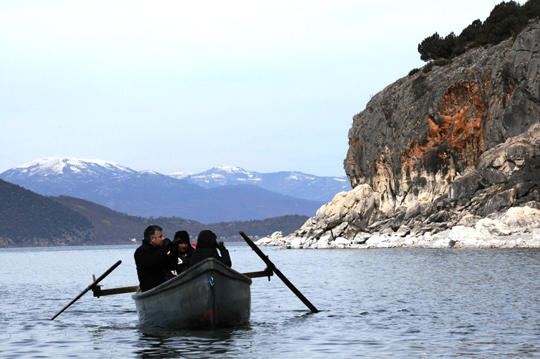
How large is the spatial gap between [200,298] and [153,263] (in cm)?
165

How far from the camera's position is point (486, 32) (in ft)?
360

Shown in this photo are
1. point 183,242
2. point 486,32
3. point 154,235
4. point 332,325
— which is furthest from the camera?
point 486,32

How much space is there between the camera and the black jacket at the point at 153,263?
20.0 meters

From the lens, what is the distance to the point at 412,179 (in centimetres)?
10269

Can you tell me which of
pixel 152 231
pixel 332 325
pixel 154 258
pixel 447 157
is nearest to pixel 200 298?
pixel 154 258

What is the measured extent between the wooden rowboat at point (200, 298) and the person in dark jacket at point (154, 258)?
491 millimetres

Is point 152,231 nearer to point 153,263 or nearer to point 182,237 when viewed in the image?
point 153,263

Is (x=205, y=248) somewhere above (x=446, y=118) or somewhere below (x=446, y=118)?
below

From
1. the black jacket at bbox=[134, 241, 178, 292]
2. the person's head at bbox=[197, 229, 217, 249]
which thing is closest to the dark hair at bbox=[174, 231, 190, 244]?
Result: the black jacket at bbox=[134, 241, 178, 292]

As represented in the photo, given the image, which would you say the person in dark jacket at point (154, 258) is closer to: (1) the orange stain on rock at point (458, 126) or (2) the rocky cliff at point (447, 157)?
(2) the rocky cliff at point (447, 157)

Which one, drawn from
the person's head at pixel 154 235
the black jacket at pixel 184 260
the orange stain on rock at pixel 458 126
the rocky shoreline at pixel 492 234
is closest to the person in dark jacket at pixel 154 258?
the person's head at pixel 154 235

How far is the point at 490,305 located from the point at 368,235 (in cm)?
7085

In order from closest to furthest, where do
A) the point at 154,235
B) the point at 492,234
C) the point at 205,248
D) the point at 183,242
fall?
the point at 154,235 → the point at 205,248 → the point at 183,242 → the point at 492,234

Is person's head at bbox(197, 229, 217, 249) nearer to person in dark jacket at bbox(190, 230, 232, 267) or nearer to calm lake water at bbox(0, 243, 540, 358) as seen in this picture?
person in dark jacket at bbox(190, 230, 232, 267)
